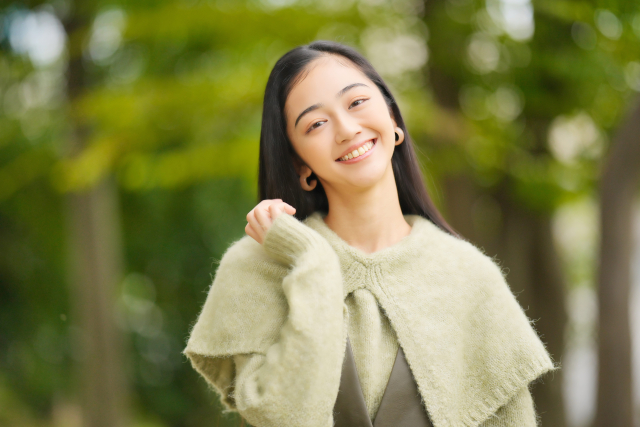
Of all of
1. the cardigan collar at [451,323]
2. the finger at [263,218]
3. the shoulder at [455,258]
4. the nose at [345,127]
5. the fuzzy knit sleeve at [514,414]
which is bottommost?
the fuzzy knit sleeve at [514,414]

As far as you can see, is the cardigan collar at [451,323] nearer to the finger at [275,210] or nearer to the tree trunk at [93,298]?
the finger at [275,210]

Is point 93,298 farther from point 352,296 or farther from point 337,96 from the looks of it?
point 337,96

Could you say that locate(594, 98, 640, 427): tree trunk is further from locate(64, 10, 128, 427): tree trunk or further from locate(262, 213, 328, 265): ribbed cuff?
locate(64, 10, 128, 427): tree trunk

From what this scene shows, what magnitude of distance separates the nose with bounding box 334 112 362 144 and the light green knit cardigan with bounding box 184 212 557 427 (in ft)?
0.98

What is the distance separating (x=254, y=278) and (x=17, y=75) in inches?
234

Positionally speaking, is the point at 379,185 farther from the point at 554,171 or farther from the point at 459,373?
the point at 554,171

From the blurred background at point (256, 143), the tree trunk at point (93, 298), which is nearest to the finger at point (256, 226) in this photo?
the blurred background at point (256, 143)

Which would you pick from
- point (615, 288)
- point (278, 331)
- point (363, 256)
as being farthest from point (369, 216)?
point (615, 288)

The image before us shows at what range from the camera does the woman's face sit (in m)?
1.79

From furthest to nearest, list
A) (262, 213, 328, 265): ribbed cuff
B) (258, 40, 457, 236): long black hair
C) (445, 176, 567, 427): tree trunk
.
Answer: (445, 176, 567, 427): tree trunk, (258, 40, 457, 236): long black hair, (262, 213, 328, 265): ribbed cuff

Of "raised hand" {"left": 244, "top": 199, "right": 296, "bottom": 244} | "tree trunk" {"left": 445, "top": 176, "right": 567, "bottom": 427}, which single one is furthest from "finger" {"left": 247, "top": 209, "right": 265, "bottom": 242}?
"tree trunk" {"left": 445, "top": 176, "right": 567, "bottom": 427}

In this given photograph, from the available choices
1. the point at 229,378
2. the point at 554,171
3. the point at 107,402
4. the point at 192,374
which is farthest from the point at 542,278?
the point at 192,374

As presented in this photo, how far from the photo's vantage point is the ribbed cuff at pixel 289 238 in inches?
66.3

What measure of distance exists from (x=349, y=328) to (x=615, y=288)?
2.91 metres
